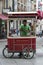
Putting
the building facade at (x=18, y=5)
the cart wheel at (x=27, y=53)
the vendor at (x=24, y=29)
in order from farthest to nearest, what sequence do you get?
the building facade at (x=18, y=5) → the vendor at (x=24, y=29) → the cart wheel at (x=27, y=53)

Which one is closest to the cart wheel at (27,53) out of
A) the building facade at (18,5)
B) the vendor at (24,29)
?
the vendor at (24,29)

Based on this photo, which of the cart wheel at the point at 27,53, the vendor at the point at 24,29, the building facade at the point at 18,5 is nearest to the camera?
the cart wheel at the point at 27,53

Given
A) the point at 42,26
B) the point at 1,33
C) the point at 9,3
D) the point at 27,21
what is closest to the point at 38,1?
the point at 42,26

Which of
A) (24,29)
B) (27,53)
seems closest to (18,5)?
(24,29)

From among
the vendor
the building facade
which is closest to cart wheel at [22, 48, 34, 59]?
the vendor

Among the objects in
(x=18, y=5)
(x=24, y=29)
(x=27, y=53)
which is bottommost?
(x=18, y=5)

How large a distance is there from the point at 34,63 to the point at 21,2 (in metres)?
48.9

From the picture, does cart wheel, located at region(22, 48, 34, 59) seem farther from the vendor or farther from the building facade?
the building facade

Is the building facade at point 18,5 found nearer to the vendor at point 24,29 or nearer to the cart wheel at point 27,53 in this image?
the vendor at point 24,29

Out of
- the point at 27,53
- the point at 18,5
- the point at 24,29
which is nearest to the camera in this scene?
the point at 27,53

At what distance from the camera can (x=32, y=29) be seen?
16719 millimetres

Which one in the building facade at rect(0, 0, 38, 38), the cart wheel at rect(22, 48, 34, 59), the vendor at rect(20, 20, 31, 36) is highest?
the vendor at rect(20, 20, 31, 36)

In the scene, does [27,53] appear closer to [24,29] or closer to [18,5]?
[24,29]

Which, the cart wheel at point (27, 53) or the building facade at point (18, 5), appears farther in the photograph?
the building facade at point (18, 5)
